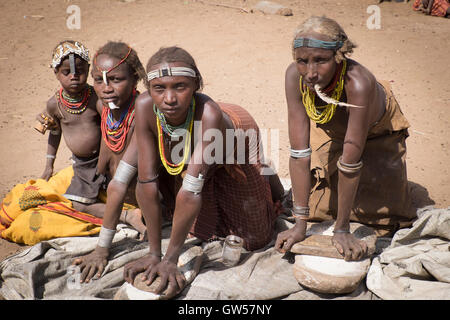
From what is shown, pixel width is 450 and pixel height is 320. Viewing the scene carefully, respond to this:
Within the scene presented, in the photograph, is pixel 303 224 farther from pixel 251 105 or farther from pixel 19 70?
pixel 19 70

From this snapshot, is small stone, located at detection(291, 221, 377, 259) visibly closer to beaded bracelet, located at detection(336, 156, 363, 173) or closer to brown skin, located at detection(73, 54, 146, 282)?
beaded bracelet, located at detection(336, 156, 363, 173)

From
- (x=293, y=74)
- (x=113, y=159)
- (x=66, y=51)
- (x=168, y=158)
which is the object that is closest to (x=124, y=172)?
(x=168, y=158)

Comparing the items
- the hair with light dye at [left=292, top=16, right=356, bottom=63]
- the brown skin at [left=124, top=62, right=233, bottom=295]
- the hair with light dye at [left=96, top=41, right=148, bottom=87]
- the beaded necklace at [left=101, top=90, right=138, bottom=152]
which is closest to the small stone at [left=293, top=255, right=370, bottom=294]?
the brown skin at [left=124, top=62, right=233, bottom=295]

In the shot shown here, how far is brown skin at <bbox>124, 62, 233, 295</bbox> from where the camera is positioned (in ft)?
8.87

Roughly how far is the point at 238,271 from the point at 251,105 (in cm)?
317

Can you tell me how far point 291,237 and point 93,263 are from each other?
132 cm

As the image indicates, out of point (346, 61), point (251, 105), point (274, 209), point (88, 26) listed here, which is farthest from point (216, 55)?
point (346, 61)

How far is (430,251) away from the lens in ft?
9.92

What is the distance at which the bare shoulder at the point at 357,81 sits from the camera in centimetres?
271

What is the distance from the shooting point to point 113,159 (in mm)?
3672

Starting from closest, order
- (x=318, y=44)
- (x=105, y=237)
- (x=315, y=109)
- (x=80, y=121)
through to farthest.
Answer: (x=318, y=44) < (x=315, y=109) < (x=105, y=237) < (x=80, y=121)

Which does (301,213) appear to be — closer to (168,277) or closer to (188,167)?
(188,167)

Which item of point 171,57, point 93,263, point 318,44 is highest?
point 318,44

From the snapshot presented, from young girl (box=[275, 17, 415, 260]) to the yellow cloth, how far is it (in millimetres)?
1597
